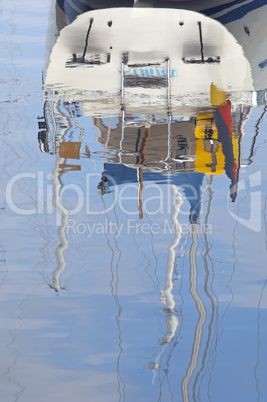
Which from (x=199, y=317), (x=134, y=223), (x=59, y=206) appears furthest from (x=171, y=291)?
(x=59, y=206)

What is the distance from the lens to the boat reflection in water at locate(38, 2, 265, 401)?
14.0 feet

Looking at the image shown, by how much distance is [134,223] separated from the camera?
16.6 feet

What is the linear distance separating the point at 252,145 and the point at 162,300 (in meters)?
2.63

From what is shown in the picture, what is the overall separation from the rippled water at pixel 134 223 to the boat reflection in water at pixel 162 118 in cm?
2

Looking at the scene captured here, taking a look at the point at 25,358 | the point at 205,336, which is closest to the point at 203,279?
the point at 205,336

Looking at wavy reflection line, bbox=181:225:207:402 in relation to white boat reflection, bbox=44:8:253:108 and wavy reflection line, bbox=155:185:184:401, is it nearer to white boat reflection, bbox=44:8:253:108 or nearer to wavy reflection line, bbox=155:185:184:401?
wavy reflection line, bbox=155:185:184:401

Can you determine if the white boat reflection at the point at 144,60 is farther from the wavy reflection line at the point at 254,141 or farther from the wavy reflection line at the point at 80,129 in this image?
the wavy reflection line at the point at 254,141

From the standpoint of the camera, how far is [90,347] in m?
3.61

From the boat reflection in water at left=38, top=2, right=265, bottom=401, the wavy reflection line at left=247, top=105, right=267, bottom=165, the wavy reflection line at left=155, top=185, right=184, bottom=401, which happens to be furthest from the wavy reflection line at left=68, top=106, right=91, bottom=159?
the wavy reflection line at left=247, top=105, right=267, bottom=165

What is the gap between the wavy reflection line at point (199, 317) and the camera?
3346 millimetres

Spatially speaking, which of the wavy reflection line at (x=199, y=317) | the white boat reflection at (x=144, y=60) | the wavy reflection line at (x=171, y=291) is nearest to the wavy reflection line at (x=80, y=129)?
the white boat reflection at (x=144, y=60)

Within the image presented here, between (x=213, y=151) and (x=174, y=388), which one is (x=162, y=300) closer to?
(x=174, y=388)

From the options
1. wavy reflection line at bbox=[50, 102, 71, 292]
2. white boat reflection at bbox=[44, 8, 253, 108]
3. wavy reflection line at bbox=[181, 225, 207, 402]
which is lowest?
wavy reflection line at bbox=[181, 225, 207, 402]

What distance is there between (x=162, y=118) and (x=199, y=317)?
3.30 metres
